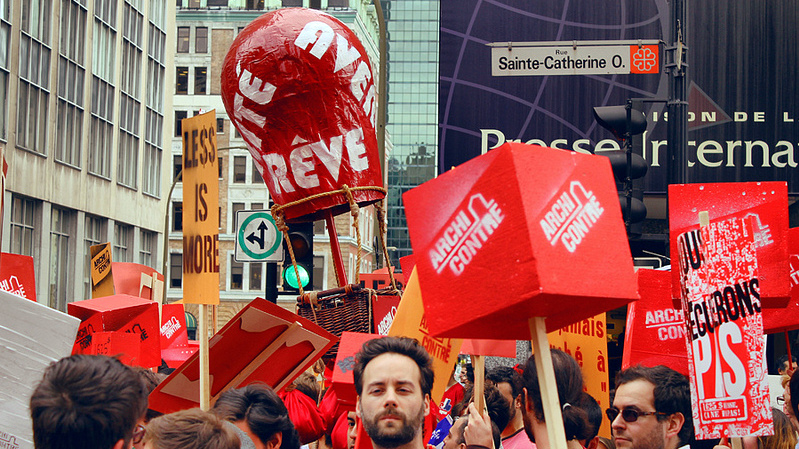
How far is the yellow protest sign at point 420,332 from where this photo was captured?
205 inches

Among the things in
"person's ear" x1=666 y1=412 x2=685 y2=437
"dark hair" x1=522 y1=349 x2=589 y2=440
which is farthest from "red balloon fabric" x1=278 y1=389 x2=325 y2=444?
"person's ear" x1=666 y1=412 x2=685 y2=437

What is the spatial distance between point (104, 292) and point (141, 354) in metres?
3.84

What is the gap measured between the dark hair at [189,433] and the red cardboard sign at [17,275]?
406cm

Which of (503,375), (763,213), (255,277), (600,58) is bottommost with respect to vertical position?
(503,375)

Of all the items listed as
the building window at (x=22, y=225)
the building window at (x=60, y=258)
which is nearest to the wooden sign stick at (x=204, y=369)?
the building window at (x=22, y=225)

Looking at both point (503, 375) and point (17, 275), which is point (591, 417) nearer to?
point (503, 375)

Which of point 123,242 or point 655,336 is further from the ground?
point 123,242

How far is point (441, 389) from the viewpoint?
5.23 metres

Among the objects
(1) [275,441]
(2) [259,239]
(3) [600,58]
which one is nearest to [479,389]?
(1) [275,441]

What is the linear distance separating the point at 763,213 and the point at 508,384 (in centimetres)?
231

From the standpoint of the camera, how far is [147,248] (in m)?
40.7

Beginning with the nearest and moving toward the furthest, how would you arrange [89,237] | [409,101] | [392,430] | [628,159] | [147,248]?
[392,430] → [628,159] → [89,237] → [147,248] → [409,101]

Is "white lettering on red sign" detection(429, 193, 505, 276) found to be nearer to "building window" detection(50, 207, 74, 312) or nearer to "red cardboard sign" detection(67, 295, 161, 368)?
"red cardboard sign" detection(67, 295, 161, 368)

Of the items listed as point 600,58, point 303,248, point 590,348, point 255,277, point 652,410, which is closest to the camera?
point 652,410
